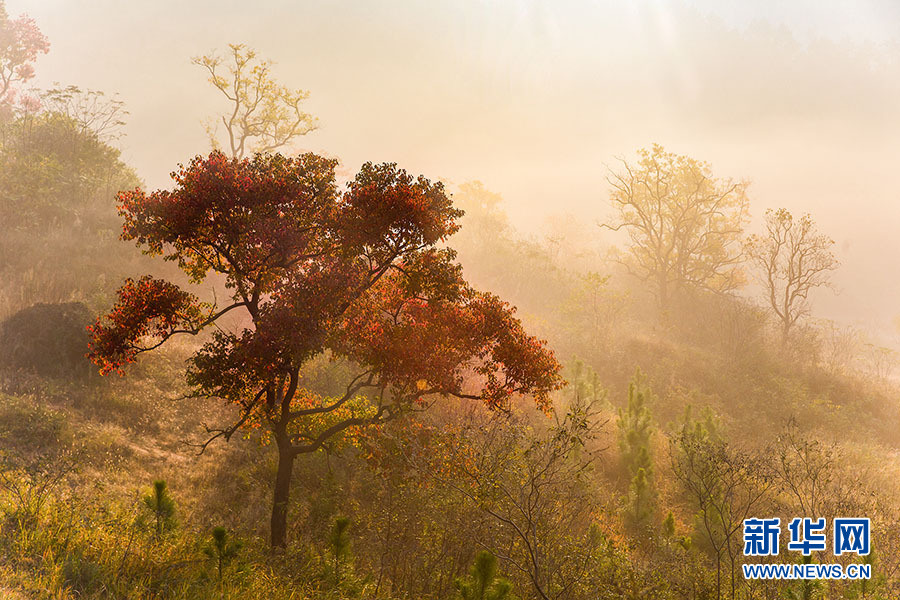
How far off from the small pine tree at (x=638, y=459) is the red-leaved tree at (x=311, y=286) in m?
5.16

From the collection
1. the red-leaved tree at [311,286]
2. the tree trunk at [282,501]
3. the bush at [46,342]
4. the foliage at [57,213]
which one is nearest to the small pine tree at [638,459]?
the red-leaved tree at [311,286]

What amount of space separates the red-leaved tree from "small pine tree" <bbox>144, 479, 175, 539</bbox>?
129 centimetres

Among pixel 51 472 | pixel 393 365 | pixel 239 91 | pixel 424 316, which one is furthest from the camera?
pixel 239 91

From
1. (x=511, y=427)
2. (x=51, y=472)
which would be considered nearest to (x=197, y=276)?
(x=51, y=472)

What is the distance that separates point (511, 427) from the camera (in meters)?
7.59

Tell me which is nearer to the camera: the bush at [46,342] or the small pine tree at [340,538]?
the small pine tree at [340,538]

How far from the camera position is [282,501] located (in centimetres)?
816

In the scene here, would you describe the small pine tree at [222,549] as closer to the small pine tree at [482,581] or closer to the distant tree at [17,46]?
the small pine tree at [482,581]

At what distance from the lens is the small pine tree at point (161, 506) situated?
21.0 feet

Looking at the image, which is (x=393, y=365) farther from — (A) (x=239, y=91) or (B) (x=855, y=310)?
(B) (x=855, y=310)

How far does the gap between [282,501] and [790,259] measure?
2910cm

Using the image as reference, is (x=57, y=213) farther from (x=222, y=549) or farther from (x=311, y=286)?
(x=222, y=549)

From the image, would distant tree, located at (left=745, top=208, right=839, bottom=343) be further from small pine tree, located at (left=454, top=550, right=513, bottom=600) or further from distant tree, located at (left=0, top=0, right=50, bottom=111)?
distant tree, located at (left=0, top=0, right=50, bottom=111)

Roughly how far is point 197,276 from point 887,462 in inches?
829
